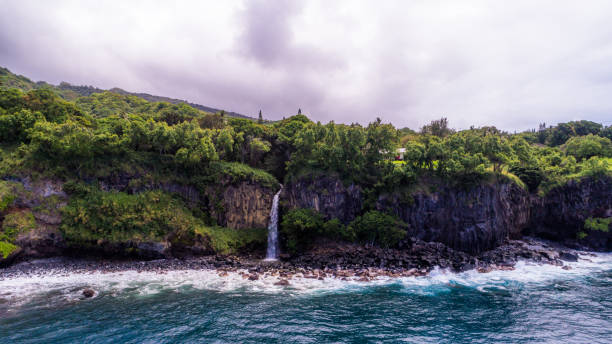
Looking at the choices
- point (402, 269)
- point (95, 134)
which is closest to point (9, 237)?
point (95, 134)

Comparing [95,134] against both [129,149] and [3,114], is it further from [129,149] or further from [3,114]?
[3,114]

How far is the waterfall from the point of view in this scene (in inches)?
1494

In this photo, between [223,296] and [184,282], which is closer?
[223,296]

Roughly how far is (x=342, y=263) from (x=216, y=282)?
15791 millimetres

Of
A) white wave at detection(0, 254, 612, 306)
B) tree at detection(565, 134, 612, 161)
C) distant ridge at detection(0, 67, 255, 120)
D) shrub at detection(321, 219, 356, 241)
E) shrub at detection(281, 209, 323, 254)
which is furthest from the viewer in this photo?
distant ridge at detection(0, 67, 255, 120)

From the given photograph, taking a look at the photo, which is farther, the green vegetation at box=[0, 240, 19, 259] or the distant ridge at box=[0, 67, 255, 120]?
the distant ridge at box=[0, 67, 255, 120]

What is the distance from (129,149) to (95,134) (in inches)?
172

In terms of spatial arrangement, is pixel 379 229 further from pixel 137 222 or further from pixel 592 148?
pixel 592 148

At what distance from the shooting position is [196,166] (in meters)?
40.3

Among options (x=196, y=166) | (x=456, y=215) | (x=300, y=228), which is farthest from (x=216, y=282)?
(x=456, y=215)

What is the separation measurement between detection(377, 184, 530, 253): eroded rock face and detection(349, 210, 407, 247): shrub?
1.99 meters

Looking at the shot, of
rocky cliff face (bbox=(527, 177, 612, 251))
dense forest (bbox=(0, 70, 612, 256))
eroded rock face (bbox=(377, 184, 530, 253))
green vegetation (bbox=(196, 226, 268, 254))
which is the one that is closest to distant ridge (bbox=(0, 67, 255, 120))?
dense forest (bbox=(0, 70, 612, 256))

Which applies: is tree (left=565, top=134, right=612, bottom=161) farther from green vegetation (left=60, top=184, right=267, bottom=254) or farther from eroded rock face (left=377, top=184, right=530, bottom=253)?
green vegetation (left=60, top=184, right=267, bottom=254)

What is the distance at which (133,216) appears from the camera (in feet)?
110
